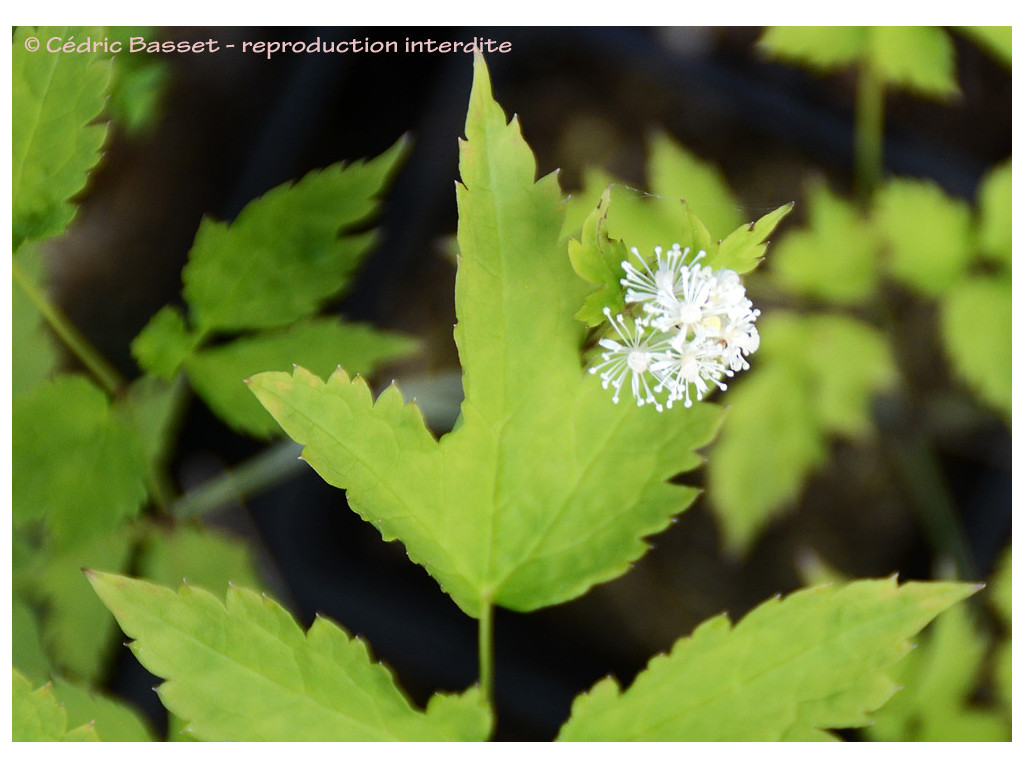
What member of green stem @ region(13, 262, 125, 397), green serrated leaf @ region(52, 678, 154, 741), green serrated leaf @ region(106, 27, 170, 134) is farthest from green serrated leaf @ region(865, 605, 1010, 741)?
green serrated leaf @ region(106, 27, 170, 134)

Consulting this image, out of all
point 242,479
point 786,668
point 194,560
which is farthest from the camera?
point 242,479

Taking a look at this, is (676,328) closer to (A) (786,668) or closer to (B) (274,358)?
(A) (786,668)

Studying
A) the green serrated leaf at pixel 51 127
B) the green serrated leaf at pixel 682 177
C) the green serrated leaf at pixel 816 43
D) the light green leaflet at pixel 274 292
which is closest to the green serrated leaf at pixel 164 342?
the light green leaflet at pixel 274 292

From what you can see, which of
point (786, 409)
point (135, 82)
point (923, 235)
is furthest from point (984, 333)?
point (135, 82)

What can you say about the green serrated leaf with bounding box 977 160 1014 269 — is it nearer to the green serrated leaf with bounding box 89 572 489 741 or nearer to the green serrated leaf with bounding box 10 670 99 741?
the green serrated leaf with bounding box 89 572 489 741

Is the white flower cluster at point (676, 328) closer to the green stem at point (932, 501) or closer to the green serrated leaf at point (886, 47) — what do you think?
the green serrated leaf at point (886, 47)
